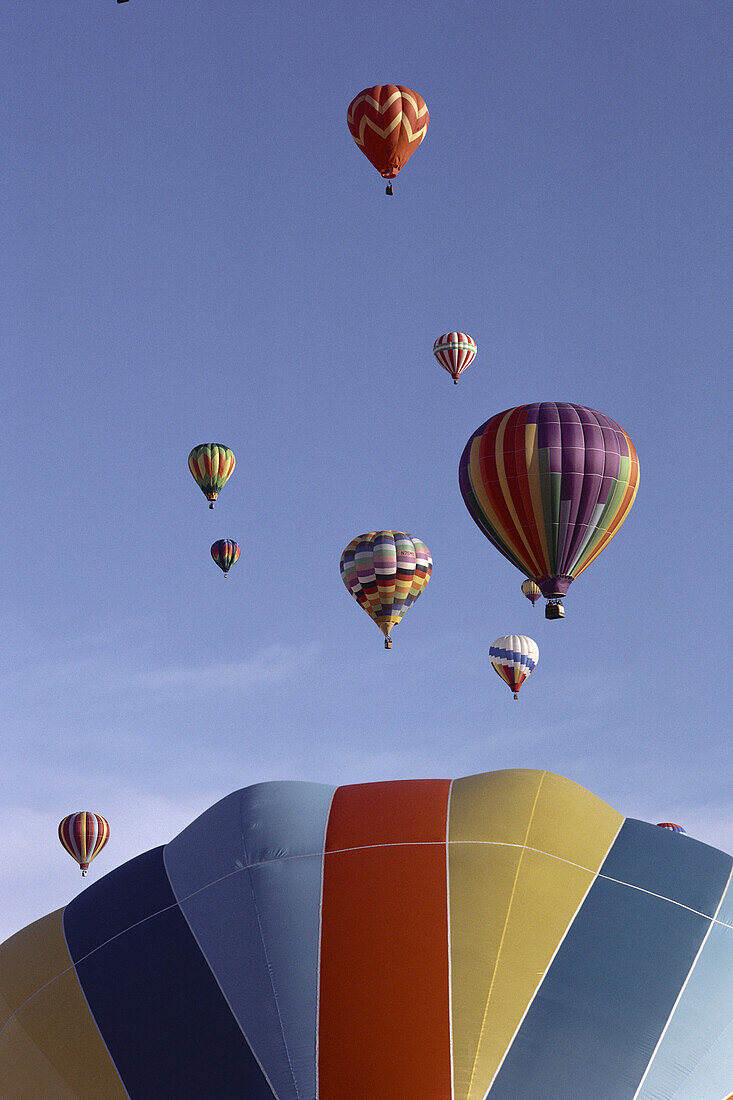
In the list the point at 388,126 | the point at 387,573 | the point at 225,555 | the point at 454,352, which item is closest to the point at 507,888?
the point at 388,126

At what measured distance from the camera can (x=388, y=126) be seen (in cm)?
2705

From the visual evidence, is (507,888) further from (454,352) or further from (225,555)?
(225,555)

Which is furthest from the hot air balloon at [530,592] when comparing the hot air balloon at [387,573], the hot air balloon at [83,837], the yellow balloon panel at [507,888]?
the yellow balloon panel at [507,888]

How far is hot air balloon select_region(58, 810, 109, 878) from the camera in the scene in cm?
3756

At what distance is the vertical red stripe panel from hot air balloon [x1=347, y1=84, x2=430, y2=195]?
19762mm

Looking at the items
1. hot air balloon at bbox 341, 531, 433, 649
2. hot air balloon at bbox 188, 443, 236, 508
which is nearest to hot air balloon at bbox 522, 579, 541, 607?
hot air balloon at bbox 341, 531, 433, 649

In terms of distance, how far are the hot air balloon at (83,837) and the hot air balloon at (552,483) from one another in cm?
1929

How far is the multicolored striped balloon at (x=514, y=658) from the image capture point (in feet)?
121

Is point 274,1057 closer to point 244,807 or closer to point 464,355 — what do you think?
point 244,807

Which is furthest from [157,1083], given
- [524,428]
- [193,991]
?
[524,428]

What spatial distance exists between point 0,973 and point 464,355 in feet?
90.5

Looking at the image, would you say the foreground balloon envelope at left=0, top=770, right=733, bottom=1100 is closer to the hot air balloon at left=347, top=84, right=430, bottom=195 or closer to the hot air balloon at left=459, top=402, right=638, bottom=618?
the hot air balloon at left=459, top=402, right=638, bottom=618

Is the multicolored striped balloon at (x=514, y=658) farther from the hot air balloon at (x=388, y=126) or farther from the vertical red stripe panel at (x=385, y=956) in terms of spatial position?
the vertical red stripe panel at (x=385, y=956)

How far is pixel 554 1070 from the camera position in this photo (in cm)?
793
